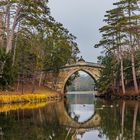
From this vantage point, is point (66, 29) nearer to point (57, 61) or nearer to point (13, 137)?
point (57, 61)

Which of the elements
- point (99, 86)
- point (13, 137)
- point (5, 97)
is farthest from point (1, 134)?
point (99, 86)

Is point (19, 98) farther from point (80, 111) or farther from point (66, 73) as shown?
point (66, 73)

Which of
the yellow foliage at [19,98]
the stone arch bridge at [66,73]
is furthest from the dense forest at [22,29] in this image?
the stone arch bridge at [66,73]

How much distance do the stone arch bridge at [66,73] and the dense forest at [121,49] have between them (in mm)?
9315

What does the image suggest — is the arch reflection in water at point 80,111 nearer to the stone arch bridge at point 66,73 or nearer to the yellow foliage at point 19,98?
the yellow foliage at point 19,98

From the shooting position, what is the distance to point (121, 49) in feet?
177

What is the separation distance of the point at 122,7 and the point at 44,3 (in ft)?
45.0

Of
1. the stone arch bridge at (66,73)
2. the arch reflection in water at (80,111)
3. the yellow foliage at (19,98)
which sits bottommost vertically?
the arch reflection in water at (80,111)

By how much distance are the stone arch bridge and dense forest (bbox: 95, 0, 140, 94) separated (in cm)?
931

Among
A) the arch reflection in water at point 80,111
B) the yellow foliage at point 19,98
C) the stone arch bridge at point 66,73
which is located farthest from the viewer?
the stone arch bridge at point 66,73

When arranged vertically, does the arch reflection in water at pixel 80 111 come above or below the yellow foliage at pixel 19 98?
below

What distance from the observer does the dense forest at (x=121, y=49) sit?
163 ft

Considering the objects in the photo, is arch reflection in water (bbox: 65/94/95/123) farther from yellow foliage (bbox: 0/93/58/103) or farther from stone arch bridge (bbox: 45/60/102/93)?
stone arch bridge (bbox: 45/60/102/93)

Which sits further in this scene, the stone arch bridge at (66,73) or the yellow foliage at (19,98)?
the stone arch bridge at (66,73)
